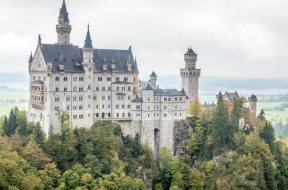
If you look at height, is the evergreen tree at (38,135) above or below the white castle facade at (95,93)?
below

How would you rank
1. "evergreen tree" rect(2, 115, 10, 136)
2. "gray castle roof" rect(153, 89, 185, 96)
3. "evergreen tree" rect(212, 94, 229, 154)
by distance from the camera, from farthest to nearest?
"gray castle roof" rect(153, 89, 185, 96) < "evergreen tree" rect(212, 94, 229, 154) < "evergreen tree" rect(2, 115, 10, 136)

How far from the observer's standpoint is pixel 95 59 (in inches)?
3949

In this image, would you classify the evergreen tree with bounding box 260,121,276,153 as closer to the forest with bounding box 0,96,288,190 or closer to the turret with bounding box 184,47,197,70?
the forest with bounding box 0,96,288,190

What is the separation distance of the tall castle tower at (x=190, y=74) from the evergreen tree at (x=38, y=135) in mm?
40499

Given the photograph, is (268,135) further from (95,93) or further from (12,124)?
(12,124)

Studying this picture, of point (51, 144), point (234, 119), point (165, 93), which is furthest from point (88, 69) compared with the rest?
point (234, 119)

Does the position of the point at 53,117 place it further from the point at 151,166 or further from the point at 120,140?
the point at 151,166

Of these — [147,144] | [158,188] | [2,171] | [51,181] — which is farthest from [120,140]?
[2,171]

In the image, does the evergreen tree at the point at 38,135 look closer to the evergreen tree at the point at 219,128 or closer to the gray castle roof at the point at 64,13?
the gray castle roof at the point at 64,13

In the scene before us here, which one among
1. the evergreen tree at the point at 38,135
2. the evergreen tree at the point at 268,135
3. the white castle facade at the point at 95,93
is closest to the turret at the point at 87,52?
the white castle facade at the point at 95,93

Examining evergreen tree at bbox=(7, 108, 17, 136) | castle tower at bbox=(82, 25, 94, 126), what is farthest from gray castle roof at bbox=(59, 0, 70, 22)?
evergreen tree at bbox=(7, 108, 17, 136)

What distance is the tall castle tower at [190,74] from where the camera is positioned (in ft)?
378

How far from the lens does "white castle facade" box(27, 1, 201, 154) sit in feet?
307

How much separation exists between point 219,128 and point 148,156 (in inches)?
658
